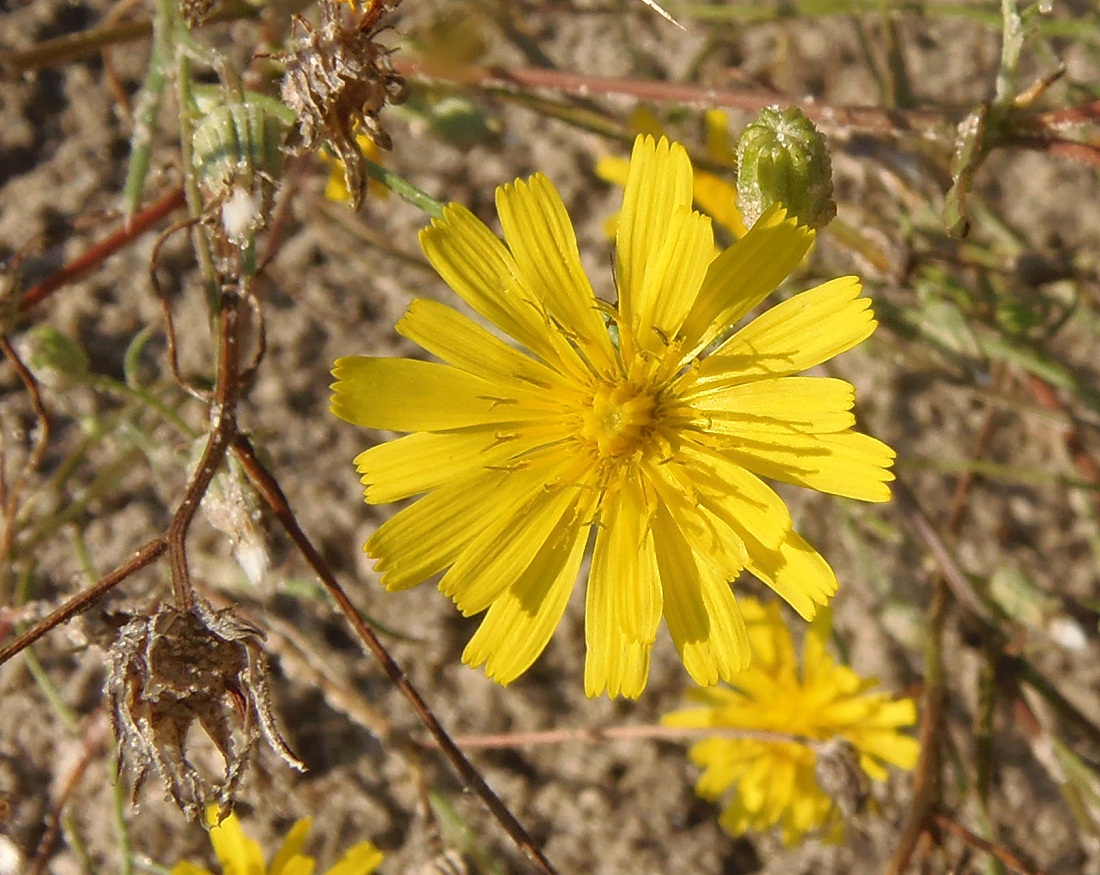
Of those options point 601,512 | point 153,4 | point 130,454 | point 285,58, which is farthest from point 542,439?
point 153,4

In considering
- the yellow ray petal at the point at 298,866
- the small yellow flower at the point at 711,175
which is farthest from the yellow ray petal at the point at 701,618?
the small yellow flower at the point at 711,175

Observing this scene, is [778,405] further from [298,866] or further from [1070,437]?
[1070,437]

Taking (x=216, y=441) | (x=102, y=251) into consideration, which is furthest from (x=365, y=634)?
(x=102, y=251)

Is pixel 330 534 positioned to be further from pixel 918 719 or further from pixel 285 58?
pixel 918 719

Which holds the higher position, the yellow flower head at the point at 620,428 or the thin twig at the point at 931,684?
the yellow flower head at the point at 620,428

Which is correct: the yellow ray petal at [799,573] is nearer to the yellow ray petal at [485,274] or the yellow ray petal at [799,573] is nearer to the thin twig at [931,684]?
the yellow ray petal at [485,274]

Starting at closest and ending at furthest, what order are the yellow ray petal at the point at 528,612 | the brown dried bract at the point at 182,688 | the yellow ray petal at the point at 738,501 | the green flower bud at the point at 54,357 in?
the brown dried bract at the point at 182,688, the yellow ray petal at the point at 738,501, the yellow ray petal at the point at 528,612, the green flower bud at the point at 54,357

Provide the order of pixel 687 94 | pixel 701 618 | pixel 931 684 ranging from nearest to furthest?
pixel 701 618, pixel 687 94, pixel 931 684
